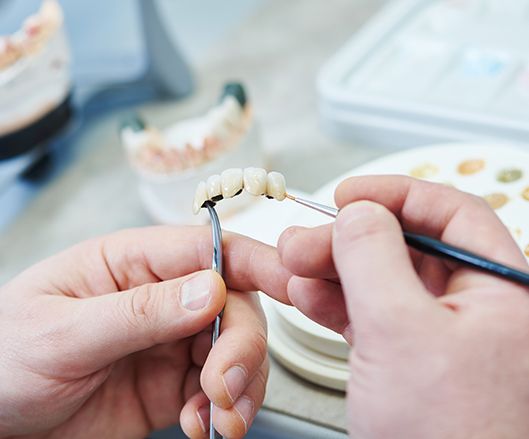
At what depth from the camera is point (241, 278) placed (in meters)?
0.49

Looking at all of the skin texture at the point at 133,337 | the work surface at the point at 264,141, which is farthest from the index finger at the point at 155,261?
the work surface at the point at 264,141

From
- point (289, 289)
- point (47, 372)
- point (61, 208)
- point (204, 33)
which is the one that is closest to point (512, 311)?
point (289, 289)

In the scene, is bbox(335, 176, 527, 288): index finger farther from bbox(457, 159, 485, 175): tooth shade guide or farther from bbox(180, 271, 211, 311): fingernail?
bbox(457, 159, 485, 175): tooth shade guide

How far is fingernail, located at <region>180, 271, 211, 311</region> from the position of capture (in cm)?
45

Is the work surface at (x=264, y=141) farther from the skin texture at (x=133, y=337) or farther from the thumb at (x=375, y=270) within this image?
the thumb at (x=375, y=270)

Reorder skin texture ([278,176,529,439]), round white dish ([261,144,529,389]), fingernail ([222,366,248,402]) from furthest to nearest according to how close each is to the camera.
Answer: round white dish ([261,144,529,389]) < fingernail ([222,366,248,402]) < skin texture ([278,176,529,439])

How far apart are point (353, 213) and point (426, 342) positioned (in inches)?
2.8

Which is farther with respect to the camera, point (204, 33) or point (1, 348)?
point (204, 33)

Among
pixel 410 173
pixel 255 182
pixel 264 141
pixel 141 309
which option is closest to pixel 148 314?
pixel 141 309

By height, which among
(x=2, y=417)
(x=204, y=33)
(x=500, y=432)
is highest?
(x=500, y=432)

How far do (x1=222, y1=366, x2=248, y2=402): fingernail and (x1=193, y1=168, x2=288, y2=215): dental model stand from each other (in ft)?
0.33

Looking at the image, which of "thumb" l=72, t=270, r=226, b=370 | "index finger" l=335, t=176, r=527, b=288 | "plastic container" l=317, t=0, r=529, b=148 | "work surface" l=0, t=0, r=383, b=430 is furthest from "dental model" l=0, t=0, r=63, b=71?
"index finger" l=335, t=176, r=527, b=288

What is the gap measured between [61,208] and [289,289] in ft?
1.55

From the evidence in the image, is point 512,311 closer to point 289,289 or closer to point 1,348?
point 289,289
